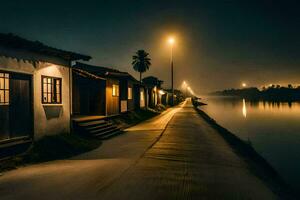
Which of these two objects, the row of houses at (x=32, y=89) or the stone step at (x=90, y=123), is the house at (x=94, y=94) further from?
the row of houses at (x=32, y=89)

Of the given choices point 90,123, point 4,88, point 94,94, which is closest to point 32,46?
point 4,88

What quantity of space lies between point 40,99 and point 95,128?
4.48m

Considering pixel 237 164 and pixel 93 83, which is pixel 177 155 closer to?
pixel 237 164

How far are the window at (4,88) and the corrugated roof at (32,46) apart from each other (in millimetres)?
1229

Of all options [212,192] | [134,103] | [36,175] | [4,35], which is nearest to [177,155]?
[212,192]

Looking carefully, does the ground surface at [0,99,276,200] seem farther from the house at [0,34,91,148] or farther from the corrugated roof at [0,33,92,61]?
the corrugated roof at [0,33,92,61]

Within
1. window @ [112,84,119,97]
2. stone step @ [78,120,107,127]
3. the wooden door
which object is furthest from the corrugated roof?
window @ [112,84,119,97]

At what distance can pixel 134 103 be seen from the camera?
2942 cm

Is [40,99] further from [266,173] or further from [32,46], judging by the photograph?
[266,173]

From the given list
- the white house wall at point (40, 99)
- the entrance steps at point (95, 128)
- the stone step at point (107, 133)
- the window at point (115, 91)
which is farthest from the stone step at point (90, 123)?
→ the window at point (115, 91)

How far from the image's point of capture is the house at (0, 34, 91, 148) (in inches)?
349

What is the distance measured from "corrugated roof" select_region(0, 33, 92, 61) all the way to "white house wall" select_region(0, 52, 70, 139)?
1.48 ft

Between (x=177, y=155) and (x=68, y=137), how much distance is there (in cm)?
597

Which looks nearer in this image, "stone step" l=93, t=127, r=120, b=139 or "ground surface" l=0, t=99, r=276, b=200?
"ground surface" l=0, t=99, r=276, b=200
